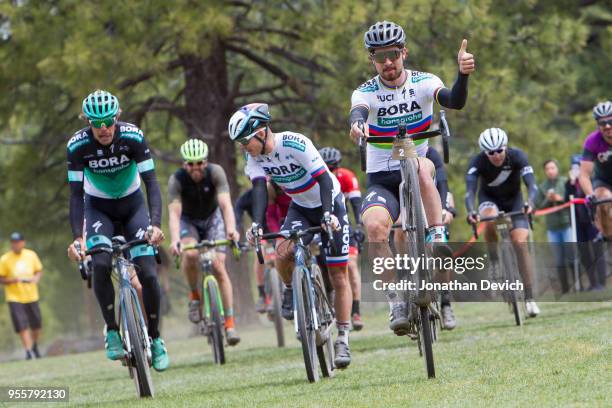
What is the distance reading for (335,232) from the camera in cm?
1062

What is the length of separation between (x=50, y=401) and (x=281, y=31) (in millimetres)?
12590

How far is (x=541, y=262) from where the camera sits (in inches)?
768

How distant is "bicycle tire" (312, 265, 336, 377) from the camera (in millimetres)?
10320

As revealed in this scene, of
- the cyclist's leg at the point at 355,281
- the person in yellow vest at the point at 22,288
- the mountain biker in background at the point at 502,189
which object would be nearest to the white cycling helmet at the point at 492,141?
the mountain biker in background at the point at 502,189

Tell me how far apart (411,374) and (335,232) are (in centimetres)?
141

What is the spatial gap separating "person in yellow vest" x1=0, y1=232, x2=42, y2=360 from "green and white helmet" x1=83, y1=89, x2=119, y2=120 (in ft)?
43.0

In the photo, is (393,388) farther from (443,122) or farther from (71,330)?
(71,330)

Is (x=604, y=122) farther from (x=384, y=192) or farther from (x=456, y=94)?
(x=456, y=94)

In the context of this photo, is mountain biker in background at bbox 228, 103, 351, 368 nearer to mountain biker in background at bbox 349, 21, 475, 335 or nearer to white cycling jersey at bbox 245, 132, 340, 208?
white cycling jersey at bbox 245, 132, 340, 208

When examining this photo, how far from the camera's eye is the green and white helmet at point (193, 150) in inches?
547

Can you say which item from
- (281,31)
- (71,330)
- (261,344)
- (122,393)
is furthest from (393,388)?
(71,330)

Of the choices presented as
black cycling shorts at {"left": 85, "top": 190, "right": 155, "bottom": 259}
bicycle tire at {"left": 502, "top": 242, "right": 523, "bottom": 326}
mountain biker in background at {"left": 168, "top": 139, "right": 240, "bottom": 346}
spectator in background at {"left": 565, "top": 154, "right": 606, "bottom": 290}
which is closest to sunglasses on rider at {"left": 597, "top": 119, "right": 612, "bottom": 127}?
bicycle tire at {"left": 502, "top": 242, "right": 523, "bottom": 326}

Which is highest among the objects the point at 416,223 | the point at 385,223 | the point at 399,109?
the point at 399,109

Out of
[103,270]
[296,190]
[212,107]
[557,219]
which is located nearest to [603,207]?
[557,219]
